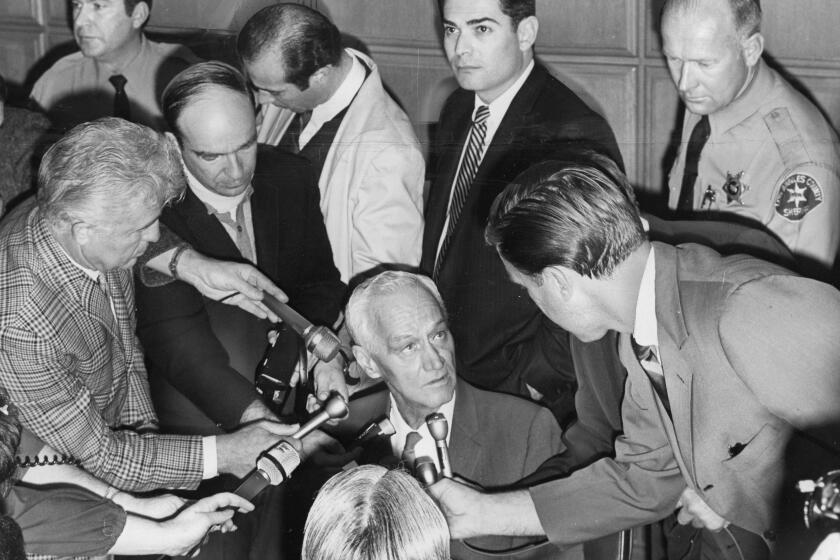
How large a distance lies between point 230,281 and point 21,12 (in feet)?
2.36

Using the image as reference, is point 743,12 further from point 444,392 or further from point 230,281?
point 230,281

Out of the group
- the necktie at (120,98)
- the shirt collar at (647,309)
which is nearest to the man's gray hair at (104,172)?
the necktie at (120,98)

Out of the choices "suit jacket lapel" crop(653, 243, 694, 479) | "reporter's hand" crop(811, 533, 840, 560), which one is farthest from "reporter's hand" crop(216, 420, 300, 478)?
"reporter's hand" crop(811, 533, 840, 560)

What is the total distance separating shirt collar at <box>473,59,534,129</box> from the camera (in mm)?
2324

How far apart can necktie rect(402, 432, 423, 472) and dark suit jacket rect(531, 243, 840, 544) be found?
303mm

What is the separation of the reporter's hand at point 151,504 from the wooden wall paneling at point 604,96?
3.90 ft

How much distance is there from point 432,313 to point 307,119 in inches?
20.0

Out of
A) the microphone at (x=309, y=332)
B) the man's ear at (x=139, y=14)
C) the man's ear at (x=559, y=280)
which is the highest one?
the man's ear at (x=139, y=14)

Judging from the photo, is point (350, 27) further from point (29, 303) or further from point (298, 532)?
point (298, 532)

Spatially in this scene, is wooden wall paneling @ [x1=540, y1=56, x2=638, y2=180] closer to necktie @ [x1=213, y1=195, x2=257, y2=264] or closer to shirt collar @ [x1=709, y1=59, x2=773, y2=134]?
shirt collar @ [x1=709, y1=59, x2=773, y2=134]

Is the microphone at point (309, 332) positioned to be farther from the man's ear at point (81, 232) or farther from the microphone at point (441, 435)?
the man's ear at point (81, 232)

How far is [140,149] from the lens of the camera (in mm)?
2090

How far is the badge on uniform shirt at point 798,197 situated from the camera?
2121mm

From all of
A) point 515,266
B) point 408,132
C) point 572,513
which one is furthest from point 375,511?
point 408,132
